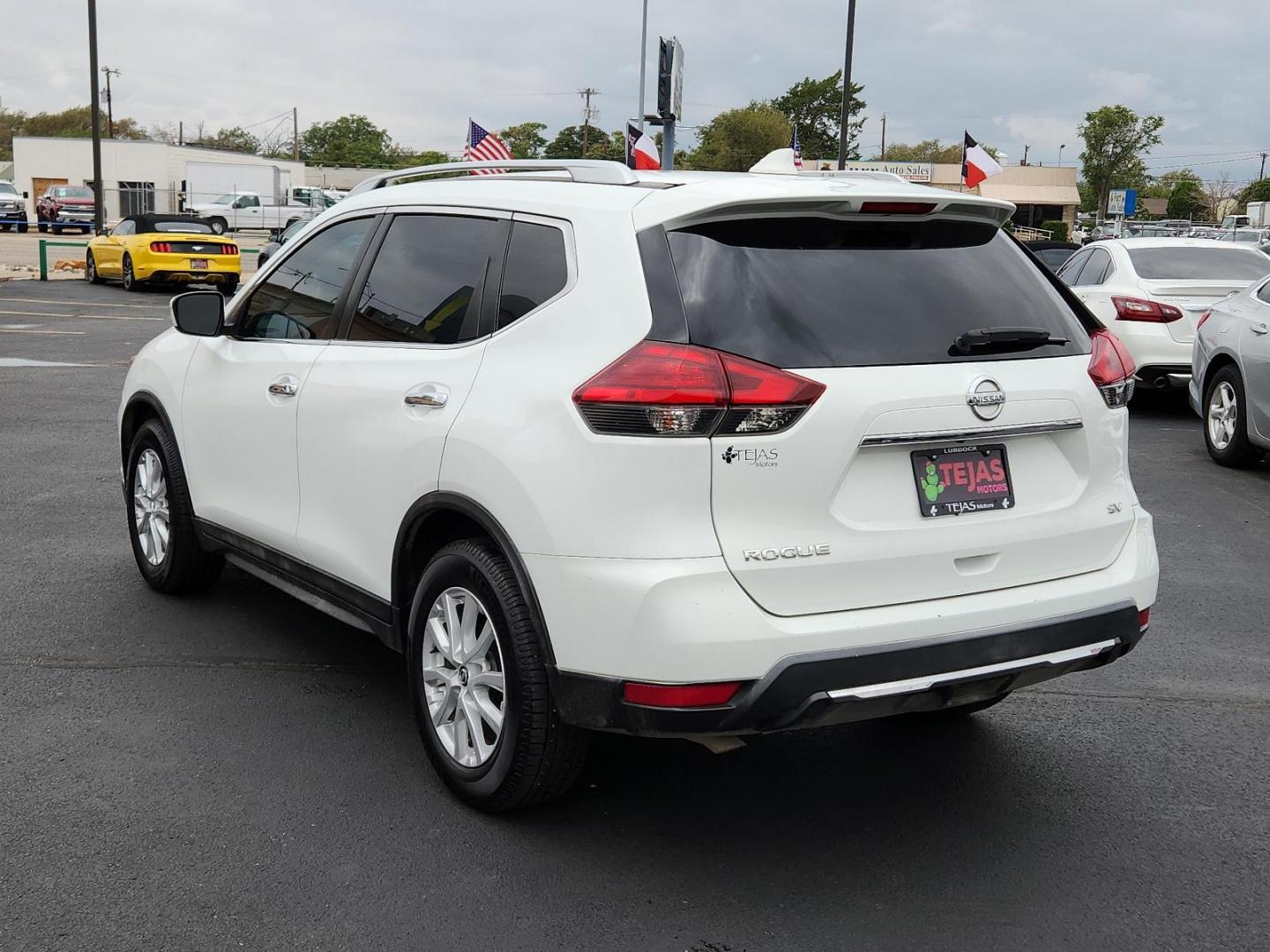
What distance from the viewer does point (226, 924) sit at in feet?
10.7

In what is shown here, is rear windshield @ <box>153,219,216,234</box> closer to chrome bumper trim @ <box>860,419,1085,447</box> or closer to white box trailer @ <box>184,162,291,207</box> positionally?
chrome bumper trim @ <box>860,419,1085,447</box>

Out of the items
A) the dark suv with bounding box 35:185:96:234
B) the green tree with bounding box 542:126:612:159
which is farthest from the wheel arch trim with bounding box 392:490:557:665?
the green tree with bounding box 542:126:612:159

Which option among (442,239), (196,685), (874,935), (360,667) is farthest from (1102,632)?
(196,685)

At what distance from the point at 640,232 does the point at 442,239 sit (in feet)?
3.25

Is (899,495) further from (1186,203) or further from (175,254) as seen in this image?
(1186,203)

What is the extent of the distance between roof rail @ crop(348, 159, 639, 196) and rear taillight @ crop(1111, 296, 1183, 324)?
8.92 metres

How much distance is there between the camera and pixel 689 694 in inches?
127

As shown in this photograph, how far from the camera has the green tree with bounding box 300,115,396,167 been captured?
127312 millimetres

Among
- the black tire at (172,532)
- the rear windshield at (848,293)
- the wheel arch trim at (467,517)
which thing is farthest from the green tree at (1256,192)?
the wheel arch trim at (467,517)

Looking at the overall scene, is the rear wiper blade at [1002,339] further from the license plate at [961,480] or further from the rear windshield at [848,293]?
the license plate at [961,480]

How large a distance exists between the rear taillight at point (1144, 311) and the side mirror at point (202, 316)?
30.2 ft

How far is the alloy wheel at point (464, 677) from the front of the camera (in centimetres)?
374

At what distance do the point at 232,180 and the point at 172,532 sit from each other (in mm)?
59227

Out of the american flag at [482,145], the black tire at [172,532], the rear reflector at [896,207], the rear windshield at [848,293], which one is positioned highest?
the american flag at [482,145]
